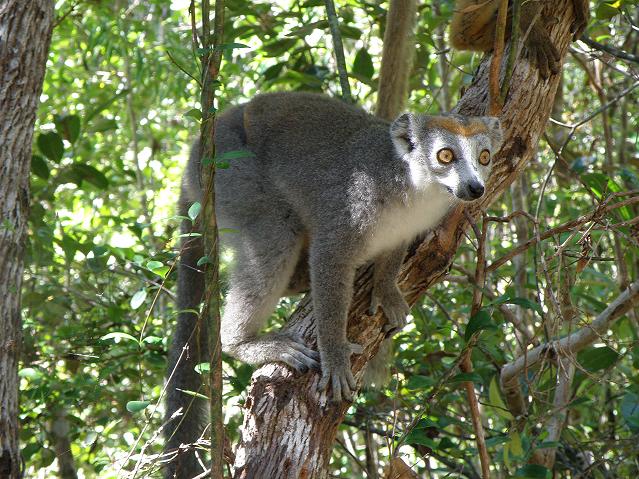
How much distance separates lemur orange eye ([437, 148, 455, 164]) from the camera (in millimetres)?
3799

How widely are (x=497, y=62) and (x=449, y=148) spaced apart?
0.50 m

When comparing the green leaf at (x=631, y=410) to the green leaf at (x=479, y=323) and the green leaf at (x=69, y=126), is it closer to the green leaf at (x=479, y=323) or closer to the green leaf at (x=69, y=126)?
the green leaf at (x=479, y=323)

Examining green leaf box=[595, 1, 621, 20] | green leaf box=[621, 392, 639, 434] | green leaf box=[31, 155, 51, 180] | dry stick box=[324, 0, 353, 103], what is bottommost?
green leaf box=[621, 392, 639, 434]

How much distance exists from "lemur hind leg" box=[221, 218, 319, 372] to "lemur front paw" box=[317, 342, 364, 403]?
1.70ft

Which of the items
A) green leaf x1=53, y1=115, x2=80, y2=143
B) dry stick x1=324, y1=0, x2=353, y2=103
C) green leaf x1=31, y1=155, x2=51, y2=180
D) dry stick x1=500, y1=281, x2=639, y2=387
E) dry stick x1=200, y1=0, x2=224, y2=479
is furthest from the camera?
green leaf x1=53, y1=115, x2=80, y2=143

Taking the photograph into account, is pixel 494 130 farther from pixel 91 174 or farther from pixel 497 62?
pixel 91 174

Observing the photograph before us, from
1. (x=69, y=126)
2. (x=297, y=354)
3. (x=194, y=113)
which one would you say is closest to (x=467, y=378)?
(x=297, y=354)

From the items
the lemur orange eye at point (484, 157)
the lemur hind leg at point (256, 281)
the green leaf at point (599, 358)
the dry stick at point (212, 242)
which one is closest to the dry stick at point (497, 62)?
the lemur orange eye at point (484, 157)

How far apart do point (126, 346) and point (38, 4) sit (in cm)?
233

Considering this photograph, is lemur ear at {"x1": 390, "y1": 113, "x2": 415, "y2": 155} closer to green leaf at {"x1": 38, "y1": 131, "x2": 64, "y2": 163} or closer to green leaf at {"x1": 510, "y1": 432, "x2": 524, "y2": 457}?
green leaf at {"x1": 510, "y1": 432, "x2": 524, "y2": 457}

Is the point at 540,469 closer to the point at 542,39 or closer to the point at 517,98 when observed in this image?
the point at 517,98

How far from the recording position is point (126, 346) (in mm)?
5043

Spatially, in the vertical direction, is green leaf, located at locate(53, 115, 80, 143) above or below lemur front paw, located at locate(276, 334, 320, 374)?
above

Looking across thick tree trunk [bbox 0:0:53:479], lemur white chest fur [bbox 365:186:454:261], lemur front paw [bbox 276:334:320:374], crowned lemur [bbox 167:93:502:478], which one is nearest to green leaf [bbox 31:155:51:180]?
crowned lemur [bbox 167:93:502:478]
